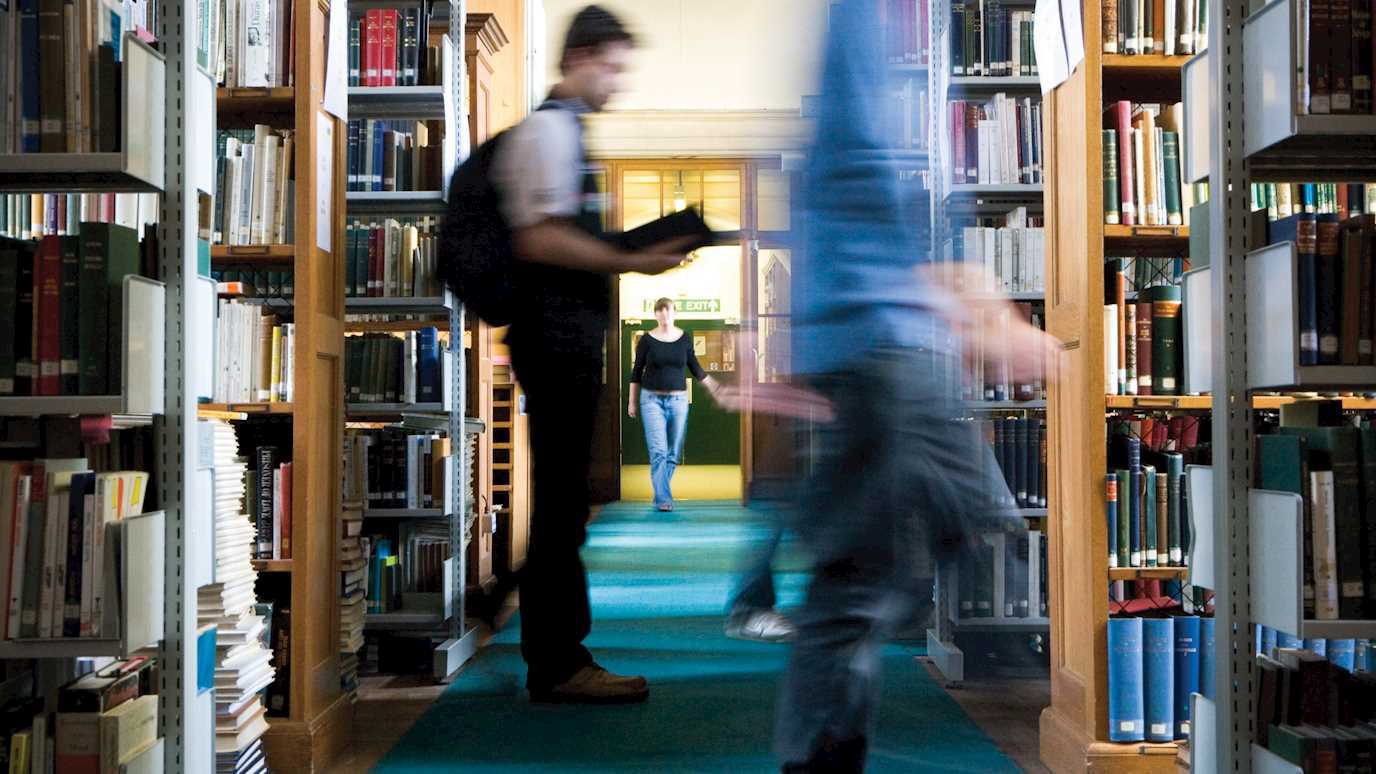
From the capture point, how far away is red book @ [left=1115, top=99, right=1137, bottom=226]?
285 centimetres

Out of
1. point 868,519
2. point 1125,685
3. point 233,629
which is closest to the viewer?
point 868,519

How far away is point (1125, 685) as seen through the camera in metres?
2.55

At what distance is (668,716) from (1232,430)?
5.61ft

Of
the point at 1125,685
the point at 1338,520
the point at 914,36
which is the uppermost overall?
the point at 914,36

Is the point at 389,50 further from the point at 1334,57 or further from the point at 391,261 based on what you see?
the point at 1334,57

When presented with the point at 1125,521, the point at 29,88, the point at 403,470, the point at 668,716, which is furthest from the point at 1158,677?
the point at 29,88

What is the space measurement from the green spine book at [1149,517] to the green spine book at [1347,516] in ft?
3.81

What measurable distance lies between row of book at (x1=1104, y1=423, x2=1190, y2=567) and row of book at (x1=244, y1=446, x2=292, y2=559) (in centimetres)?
208

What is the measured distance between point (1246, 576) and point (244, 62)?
258 cm

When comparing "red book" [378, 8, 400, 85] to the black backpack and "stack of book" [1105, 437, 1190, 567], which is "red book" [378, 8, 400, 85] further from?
"stack of book" [1105, 437, 1190, 567]

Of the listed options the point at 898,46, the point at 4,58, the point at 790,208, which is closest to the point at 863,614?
the point at 790,208

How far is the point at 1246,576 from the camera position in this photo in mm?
1708

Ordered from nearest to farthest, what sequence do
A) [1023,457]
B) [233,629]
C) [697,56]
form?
[233,629] → [1023,457] → [697,56]

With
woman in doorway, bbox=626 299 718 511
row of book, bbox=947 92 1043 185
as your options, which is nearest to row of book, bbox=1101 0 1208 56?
row of book, bbox=947 92 1043 185
